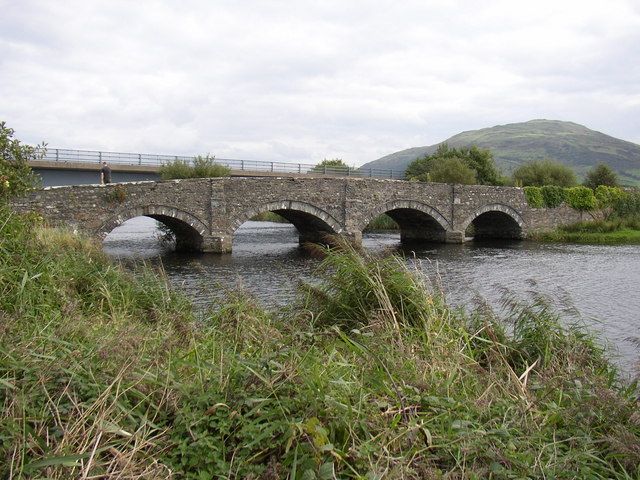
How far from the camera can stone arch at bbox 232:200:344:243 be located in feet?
80.4

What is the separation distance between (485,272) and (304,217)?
11801 mm

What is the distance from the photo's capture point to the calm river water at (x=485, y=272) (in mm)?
12156

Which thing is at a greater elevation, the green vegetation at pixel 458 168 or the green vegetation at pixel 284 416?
the green vegetation at pixel 458 168

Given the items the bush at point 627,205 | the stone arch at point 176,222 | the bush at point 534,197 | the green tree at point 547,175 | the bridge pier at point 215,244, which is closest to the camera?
the stone arch at point 176,222

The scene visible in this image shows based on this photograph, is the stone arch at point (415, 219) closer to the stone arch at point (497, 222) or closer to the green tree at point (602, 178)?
the stone arch at point (497, 222)

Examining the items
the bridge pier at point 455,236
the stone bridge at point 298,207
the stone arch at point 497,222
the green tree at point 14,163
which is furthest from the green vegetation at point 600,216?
the green tree at point 14,163

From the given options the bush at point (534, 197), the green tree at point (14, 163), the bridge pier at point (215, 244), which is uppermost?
the green tree at point (14, 163)

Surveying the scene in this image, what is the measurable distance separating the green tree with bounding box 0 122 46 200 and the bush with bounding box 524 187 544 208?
99.9 feet

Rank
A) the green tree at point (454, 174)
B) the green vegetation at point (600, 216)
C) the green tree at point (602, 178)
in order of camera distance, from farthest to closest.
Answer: the green tree at point (602, 178), the green tree at point (454, 174), the green vegetation at point (600, 216)

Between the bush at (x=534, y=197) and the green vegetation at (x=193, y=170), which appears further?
the bush at (x=534, y=197)

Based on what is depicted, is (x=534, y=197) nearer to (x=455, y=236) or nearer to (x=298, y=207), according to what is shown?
(x=455, y=236)

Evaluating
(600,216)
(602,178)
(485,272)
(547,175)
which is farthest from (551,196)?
(485,272)

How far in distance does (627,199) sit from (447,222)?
15.1 metres

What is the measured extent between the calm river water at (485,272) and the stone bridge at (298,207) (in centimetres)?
144
